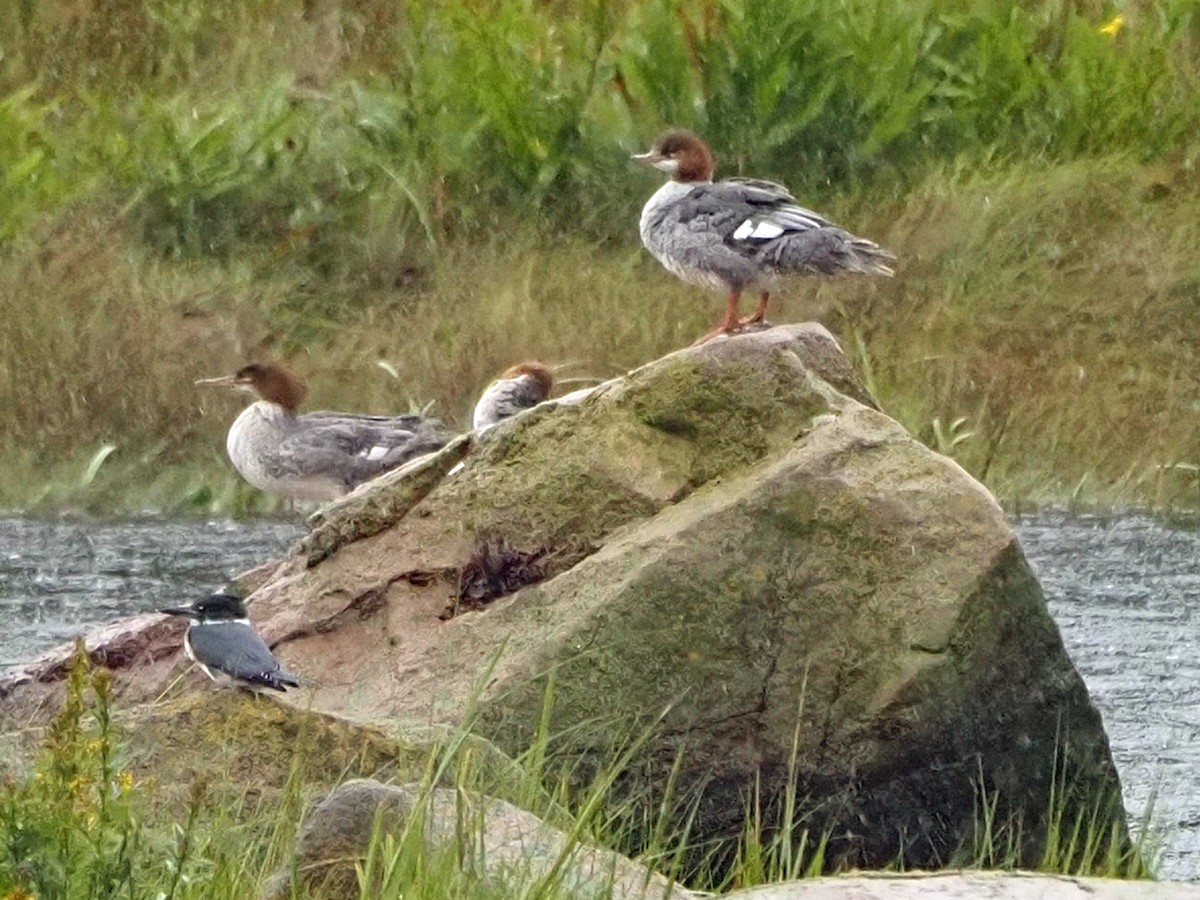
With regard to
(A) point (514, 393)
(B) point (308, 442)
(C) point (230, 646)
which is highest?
(C) point (230, 646)

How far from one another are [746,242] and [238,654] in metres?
3.12

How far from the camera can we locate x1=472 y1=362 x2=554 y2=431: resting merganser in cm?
991

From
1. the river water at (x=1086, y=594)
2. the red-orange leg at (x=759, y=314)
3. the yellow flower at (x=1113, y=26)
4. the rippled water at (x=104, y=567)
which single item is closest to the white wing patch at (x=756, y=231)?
the red-orange leg at (x=759, y=314)

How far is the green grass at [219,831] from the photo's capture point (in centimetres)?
381

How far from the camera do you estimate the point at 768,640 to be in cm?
583

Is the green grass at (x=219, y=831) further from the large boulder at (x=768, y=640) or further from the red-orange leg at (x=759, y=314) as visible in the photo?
the red-orange leg at (x=759, y=314)

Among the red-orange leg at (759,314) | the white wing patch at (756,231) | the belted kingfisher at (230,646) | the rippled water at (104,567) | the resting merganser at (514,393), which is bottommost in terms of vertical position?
the rippled water at (104,567)

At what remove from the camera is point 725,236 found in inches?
320

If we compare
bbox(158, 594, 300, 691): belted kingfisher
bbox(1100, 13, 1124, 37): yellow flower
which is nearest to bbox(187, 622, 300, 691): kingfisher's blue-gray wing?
bbox(158, 594, 300, 691): belted kingfisher

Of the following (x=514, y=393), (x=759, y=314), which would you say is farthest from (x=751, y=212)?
(x=514, y=393)

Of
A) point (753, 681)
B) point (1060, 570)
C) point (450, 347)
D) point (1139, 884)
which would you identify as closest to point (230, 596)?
point (753, 681)

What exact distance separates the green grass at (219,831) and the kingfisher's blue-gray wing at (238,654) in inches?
9.8

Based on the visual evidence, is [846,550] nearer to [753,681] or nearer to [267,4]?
[753,681]

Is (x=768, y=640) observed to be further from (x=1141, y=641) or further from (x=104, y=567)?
(x=104, y=567)
